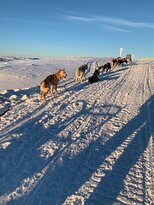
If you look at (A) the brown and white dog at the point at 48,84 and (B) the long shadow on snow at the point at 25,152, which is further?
(A) the brown and white dog at the point at 48,84

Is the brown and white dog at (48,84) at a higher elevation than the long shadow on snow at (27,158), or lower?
higher

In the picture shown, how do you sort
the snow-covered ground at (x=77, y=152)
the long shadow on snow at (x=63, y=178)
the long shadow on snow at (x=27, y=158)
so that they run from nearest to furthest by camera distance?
the long shadow on snow at (x=63, y=178) < the snow-covered ground at (x=77, y=152) < the long shadow on snow at (x=27, y=158)

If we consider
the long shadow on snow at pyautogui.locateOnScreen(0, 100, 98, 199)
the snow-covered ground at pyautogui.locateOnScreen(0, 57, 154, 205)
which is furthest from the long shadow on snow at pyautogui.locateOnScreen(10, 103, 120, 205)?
the long shadow on snow at pyautogui.locateOnScreen(0, 100, 98, 199)

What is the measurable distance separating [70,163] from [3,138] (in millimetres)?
2383

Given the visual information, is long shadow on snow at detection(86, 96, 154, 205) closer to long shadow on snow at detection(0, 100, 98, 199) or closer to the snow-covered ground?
the snow-covered ground

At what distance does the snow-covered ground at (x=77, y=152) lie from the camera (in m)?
5.46

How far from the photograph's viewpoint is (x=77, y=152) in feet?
23.5

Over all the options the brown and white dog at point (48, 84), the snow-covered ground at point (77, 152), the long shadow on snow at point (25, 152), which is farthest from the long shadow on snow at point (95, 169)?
the brown and white dog at point (48, 84)

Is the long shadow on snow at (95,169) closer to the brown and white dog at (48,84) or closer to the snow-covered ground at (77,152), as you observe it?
the snow-covered ground at (77,152)

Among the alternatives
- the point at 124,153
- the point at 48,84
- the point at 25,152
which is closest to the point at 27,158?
the point at 25,152

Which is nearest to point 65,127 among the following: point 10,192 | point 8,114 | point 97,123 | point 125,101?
point 97,123

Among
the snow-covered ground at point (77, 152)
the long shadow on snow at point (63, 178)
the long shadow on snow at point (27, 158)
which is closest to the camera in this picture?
the long shadow on snow at point (63, 178)

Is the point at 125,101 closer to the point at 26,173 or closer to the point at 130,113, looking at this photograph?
the point at 130,113

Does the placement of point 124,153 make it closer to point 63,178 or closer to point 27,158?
point 63,178
